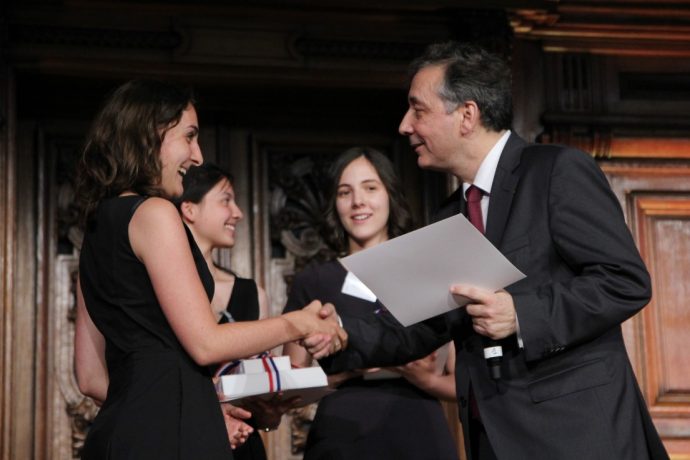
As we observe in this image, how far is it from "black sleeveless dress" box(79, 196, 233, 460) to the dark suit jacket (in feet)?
2.27

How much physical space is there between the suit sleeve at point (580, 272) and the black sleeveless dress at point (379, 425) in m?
0.98

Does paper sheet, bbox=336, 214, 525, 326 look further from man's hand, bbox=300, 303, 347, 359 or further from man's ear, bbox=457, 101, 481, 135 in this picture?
man's ear, bbox=457, 101, 481, 135

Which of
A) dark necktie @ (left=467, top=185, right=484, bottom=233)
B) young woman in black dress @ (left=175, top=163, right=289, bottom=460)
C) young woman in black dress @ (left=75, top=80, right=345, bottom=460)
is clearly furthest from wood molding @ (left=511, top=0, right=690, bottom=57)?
young woman in black dress @ (left=75, top=80, right=345, bottom=460)

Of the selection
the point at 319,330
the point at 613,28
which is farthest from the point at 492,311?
the point at 613,28

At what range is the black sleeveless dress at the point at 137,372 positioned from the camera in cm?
243

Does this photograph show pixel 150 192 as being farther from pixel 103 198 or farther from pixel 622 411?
pixel 622 411

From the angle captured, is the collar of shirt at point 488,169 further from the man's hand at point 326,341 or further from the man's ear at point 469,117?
the man's hand at point 326,341

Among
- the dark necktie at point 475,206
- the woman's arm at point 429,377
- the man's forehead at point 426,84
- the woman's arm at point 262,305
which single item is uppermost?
the man's forehead at point 426,84

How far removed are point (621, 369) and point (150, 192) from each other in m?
1.22

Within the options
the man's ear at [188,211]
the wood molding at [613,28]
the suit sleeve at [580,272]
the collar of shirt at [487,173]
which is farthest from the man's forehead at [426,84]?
the wood molding at [613,28]

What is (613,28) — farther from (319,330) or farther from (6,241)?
(6,241)

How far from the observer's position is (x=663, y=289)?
4625mm

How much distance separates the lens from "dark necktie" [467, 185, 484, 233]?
9.37ft

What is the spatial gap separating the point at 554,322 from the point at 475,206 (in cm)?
47
